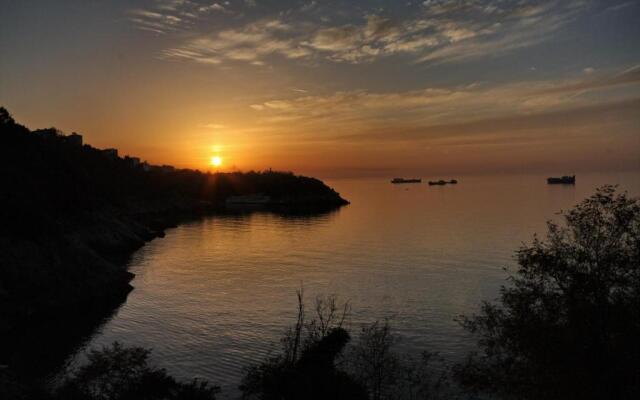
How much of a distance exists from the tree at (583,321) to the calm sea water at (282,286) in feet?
41.3

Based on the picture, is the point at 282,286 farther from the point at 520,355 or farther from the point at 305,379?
the point at 520,355

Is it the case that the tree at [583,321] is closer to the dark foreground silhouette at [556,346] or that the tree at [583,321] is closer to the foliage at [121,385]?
the dark foreground silhouette at [556,346]

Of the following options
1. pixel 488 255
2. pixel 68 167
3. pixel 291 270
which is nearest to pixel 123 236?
pixel 68 167

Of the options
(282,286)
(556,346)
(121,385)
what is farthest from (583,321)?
(282,286)

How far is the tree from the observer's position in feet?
80.9

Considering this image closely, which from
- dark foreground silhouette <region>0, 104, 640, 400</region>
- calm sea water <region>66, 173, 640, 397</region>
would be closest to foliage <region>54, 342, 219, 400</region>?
dark foreground silhouette <region>0, 104, 640, 400</region>

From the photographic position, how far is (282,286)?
221 ft

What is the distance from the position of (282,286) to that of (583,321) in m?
46.9

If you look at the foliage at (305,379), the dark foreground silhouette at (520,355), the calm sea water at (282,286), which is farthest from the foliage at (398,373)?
the calm sea water at (282,286)

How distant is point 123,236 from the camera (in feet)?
341

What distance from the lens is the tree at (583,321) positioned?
80.9 ft

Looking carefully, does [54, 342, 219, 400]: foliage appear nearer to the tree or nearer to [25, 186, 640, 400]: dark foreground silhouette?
[25, 186, 640, 400]: dark foreground silhouette

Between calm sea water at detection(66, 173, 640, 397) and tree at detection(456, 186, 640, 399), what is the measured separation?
41.3 ft

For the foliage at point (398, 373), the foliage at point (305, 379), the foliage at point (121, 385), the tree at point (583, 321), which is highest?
the tree at point (583, 321)
